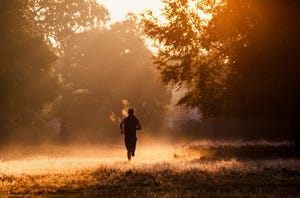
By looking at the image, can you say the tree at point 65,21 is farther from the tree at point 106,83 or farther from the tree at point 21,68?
the tree at point 21,68

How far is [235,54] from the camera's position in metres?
27.0

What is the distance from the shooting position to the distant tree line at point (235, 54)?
78.1 feet

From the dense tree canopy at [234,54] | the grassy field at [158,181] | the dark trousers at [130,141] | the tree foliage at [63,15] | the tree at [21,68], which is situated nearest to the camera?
the grassy field at [158,181]

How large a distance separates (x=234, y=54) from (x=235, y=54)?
0.93 ft

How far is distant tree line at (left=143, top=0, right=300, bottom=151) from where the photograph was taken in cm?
2381

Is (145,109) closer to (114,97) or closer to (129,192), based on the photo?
(114,97)

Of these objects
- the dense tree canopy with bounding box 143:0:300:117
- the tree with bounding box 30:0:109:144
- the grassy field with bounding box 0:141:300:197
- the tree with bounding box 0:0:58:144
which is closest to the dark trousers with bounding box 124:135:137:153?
the grassy field with bounding box 0:141:300:197

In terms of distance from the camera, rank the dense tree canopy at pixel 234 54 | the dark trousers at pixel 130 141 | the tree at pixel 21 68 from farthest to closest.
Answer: the tree at pixel 21 68
the dense tree canopy at pixel 234 54
the dark trousers at pixel 130 141

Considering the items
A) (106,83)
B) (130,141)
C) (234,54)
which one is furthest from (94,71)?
(130,141)

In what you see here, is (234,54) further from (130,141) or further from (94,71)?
(94,71)

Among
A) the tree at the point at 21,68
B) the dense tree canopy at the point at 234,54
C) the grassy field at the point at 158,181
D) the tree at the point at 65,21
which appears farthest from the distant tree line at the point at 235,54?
the tree at the point at 65,21

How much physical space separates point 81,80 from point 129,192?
56.3 metres

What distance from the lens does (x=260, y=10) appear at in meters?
24.0

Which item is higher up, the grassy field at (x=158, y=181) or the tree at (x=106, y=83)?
the tree at (x=106, y=83)
